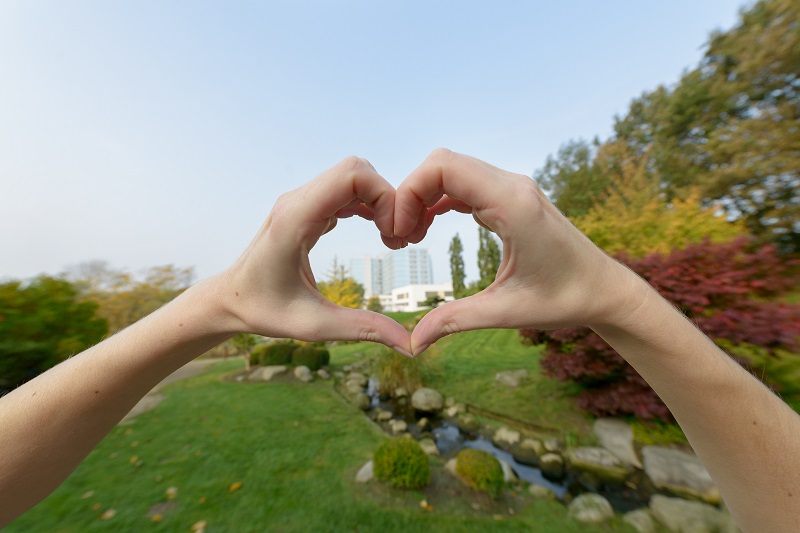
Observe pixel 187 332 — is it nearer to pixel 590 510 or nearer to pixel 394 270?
pixel 590 510

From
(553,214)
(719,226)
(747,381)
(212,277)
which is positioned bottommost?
(747,381)

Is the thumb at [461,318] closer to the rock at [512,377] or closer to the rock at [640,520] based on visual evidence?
the rock at [640,520]

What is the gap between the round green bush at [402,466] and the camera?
12.5ft

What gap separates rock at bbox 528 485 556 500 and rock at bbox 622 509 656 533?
762mm

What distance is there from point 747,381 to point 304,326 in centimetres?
148

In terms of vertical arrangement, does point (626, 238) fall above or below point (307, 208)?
above

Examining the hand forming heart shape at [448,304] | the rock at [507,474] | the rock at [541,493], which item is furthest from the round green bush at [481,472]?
the hand forming heart shape at [448,304]

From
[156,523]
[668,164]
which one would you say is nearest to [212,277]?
[156,523]

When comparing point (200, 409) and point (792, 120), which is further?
point (792, 120)

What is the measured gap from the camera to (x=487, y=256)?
1083 inches

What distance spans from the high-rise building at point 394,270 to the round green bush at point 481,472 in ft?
437

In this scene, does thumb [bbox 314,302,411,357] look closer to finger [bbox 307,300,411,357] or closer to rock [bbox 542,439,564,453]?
finger [bbox 307,300,411,357]

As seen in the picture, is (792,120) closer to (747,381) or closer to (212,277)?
(747,381)

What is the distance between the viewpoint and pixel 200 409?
6402 millimetres
